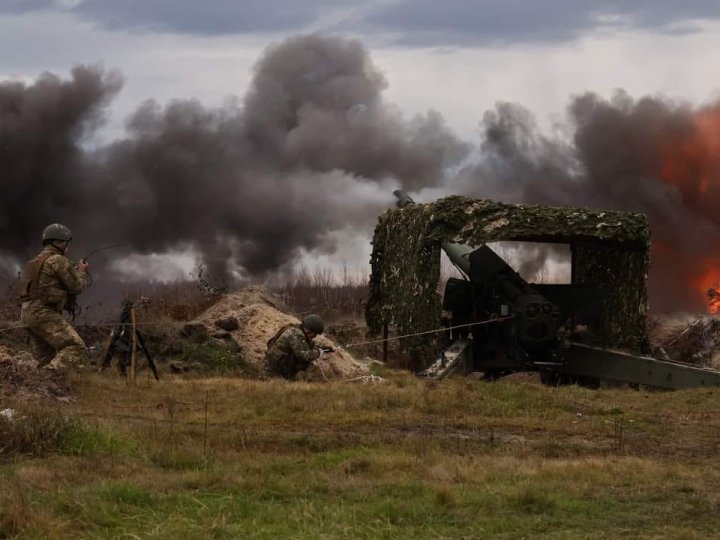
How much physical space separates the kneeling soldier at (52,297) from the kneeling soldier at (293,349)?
2858 millimetres

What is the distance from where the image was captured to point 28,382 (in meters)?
13.7

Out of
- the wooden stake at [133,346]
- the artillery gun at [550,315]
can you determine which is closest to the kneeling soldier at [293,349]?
the wooden stake at [133,346]

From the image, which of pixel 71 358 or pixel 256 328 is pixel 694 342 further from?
pixel 71 358

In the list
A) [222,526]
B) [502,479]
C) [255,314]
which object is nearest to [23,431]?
[222,526]

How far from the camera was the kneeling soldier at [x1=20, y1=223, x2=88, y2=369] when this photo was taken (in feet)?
51.7

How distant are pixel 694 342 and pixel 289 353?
12849 mm

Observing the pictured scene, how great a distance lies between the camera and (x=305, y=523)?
724 cm

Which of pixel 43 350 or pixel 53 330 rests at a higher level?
pixel 53 330

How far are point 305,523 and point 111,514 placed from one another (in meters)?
1.38

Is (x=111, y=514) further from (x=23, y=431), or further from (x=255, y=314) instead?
(x=255, y=314)

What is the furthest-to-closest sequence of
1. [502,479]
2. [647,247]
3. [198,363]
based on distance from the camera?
[647,247] → [198,363] → [502,479]

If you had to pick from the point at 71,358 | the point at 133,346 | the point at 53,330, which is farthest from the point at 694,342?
the point at 53,330

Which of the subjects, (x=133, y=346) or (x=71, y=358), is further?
(x=133, y=346)

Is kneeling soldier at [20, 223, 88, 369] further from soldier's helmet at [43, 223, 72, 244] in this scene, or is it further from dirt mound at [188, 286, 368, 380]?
dirt mound at [188, 286, 368, 380]
